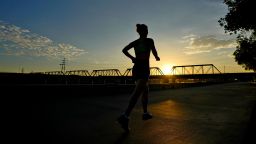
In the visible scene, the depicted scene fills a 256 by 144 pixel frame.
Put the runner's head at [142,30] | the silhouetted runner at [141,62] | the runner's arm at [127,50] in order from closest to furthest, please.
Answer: the silhouetted runner at [141,62]
the runner's arm at [127,50]
the runner's head at [142,30]

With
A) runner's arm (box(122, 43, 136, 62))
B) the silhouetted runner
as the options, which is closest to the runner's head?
the silhouetted runner

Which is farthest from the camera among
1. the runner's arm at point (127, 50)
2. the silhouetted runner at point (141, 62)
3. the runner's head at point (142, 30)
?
the runner's head at point (142, 30)

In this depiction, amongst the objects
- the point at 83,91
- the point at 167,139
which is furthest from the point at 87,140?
the point at 83,91

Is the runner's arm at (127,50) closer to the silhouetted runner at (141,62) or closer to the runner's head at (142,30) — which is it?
the silhouetted runner at (141,62)

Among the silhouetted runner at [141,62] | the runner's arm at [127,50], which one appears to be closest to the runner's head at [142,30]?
the silhouetted runner at [141,62]

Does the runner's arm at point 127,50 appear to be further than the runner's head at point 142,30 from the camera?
No

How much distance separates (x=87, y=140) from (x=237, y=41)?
49.7m

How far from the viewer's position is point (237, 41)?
158ft

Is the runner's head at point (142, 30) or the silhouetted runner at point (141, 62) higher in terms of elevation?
the runner's head at point (142, 30)

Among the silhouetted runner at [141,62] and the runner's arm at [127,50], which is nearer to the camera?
the silhouetted runner at [141,62]

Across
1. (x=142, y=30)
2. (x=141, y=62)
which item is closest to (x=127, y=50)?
(x=141, y=62)

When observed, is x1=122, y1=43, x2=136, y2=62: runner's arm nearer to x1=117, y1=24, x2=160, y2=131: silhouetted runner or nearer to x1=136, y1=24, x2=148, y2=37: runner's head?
x1=117, y1=24, x2=160, y2=131: silhouetted runner

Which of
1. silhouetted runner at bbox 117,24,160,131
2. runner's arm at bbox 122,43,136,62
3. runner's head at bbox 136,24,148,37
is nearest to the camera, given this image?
silhouetted runner at bbox 117,24,160,131

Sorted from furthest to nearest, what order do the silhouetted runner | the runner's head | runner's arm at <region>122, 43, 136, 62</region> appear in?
1. the runner's head
2. runner's arm at <region>122, 43, 136, 62</region>
3. the silhouetted runner
